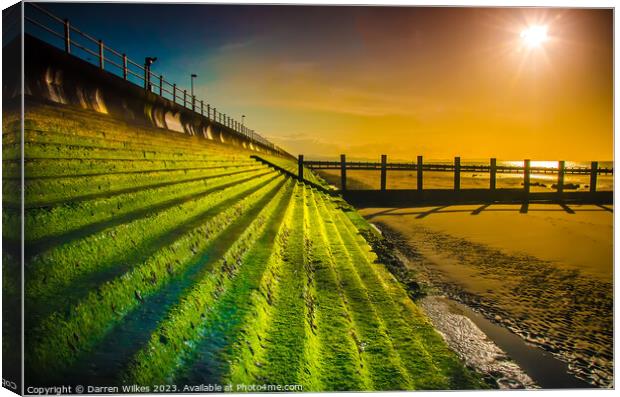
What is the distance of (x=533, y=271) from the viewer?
7012 millimetres

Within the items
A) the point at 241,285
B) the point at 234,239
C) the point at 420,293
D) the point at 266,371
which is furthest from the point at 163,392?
the point at 420,293

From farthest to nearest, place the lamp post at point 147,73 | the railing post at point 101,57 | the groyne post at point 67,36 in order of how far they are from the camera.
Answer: the lamp post at point 147,73, the railing post at point 101,57, the groyne post at point 67,36

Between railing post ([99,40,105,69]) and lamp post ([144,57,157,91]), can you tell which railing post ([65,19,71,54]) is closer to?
railing post ([99,40,105,69])

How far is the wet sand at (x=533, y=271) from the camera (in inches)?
174

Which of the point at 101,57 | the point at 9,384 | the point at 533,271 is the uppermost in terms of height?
the point at 101,57

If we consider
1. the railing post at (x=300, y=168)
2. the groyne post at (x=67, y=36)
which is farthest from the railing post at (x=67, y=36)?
the railing post at (x=300, y=168)

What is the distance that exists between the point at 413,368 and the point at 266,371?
128cm

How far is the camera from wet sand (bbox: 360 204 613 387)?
4.43 m

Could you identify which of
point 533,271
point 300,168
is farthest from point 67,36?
point 300,168

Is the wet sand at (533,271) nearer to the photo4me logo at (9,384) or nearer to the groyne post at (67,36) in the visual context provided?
the photo4me logo at (9,384)

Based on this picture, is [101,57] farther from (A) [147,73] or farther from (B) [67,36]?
(A) [147,73]

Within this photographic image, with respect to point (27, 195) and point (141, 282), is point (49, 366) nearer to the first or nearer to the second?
point (141, 282)

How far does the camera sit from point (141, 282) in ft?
8.69

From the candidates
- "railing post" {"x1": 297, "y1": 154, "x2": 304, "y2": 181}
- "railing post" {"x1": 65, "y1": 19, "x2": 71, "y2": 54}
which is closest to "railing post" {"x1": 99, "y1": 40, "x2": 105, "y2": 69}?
"railing post" {"x1": 65, "y1": 19, "x2": 71, "y2": 54}
